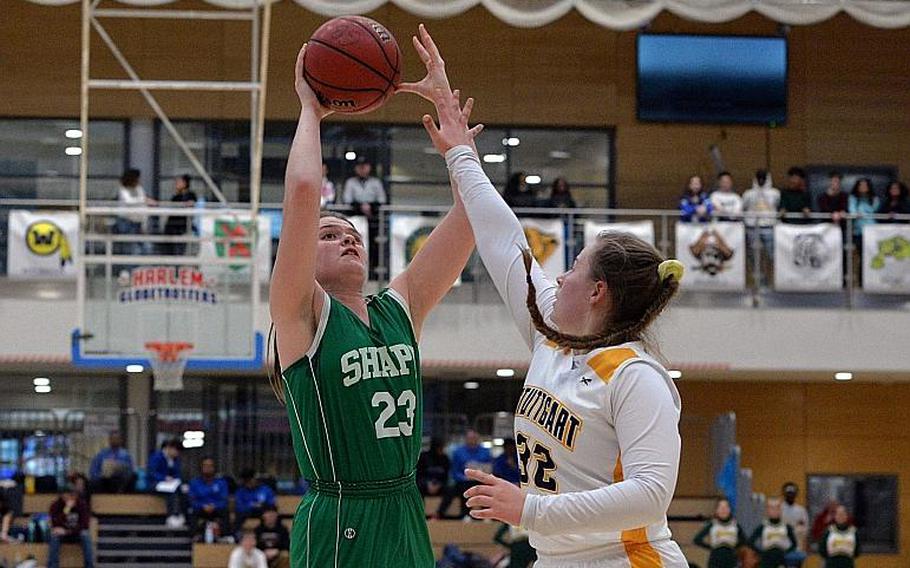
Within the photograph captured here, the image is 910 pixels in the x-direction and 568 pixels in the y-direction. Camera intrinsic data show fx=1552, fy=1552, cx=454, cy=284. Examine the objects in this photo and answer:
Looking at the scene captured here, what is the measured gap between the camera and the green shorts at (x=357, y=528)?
402 centimetres

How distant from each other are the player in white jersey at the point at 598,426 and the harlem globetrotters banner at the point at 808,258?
13.5 meters

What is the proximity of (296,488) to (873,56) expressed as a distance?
9957mm

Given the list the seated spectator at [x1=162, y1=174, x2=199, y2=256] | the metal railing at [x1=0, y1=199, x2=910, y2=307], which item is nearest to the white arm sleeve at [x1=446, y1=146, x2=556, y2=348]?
the seated spectator at [x1=162, y1=174, x2=199, y2=256]

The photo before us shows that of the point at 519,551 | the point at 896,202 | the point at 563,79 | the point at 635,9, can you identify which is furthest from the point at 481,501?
the point at 563,79

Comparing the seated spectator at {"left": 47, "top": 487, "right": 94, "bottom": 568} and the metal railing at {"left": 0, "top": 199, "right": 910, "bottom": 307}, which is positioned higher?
the metal railing at {"left": 0, "top": 199, "right": 910, "bottom": 307}

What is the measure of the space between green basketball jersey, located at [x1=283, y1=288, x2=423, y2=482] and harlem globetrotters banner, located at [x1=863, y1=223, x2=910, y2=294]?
546 inches

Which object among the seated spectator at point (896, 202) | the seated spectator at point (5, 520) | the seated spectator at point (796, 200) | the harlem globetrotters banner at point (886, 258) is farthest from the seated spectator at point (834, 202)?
the seated spectator at point (5, 520)

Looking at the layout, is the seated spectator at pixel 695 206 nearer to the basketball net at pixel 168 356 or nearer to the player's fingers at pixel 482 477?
the basketball net at pixel 168 356

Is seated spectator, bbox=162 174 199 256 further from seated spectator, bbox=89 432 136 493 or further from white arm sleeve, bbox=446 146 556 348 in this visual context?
white arm sleeve, bbox=446 146 556 348

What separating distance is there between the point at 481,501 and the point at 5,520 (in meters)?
15.0

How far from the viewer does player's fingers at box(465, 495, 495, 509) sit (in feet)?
10.9

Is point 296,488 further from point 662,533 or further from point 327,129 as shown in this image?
point 662,533

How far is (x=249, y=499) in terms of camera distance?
1777 centimetres

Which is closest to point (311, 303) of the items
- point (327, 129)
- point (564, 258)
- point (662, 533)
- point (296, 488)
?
point (662, 533)
